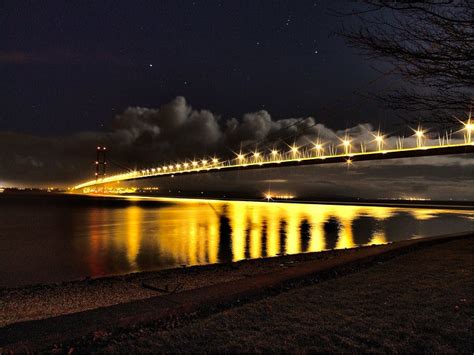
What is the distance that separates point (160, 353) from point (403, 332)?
228 centimetres

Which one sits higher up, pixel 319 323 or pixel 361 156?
pixel 361 156

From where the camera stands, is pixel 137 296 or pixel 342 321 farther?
pixel 137 296

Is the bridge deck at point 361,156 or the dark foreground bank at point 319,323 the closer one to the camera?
the dark foreground bank at point 319,323

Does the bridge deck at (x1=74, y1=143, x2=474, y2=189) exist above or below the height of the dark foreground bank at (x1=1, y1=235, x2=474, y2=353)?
above

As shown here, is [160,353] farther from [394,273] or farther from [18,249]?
[18,249]

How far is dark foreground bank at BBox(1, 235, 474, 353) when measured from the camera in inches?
143

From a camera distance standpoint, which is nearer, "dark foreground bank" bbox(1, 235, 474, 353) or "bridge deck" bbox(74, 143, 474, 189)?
"dark foreground bank" bbox(1, 235, 474, 353)

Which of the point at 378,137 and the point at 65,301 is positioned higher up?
the point at 378,137

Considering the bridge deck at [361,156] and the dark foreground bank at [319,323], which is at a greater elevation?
the bridge deck at [361,156]

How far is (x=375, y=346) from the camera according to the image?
358cm

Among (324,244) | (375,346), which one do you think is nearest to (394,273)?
(375,346)

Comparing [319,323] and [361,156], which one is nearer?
[319,323]

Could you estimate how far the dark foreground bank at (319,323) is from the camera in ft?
11.9

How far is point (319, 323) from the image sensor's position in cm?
411
